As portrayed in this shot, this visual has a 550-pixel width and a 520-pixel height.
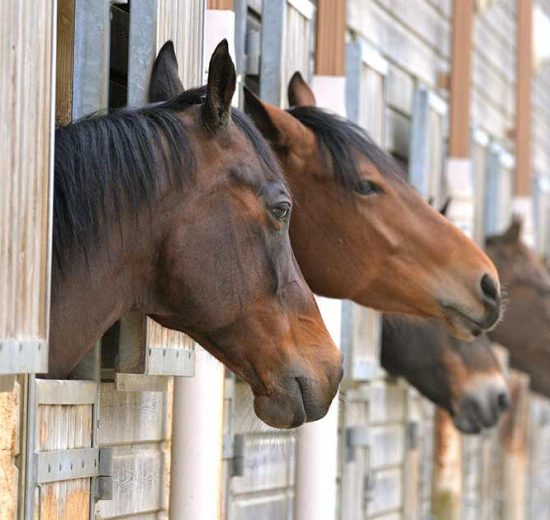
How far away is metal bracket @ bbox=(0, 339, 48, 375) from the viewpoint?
10.6 feet

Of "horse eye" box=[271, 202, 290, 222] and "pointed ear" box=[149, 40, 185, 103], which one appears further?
"pointed ear" box=[149, 40, 185, 103]

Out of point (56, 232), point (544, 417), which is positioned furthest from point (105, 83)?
point (544, 417)

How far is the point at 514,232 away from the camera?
356 inches

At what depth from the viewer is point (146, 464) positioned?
4.91 m

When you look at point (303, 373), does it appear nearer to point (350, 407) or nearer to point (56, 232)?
point (56, 232)

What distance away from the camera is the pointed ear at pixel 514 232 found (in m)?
8.95

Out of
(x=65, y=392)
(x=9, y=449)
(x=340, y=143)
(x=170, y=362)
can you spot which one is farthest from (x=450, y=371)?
(x=9, y=449)

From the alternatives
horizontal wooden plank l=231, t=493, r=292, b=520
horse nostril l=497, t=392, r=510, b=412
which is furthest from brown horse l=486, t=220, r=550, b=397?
horizontal wooden plank l=231, t=493, r=292, b=520

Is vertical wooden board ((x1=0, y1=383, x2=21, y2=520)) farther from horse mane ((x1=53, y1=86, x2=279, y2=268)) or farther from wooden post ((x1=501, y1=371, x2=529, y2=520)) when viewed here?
wooden post ((x1=501, y1=371, x2=529, y2=520))

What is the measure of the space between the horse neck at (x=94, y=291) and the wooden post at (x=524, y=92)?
24.0ft

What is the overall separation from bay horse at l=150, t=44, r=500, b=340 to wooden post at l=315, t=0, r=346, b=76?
0.90m

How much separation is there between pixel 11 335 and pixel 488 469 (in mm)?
8147

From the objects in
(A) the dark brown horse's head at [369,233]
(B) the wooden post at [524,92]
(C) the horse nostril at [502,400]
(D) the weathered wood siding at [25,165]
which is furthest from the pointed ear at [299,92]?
(B) the wooden post at [524,92]

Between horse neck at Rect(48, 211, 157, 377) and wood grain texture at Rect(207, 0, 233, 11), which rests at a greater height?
wood grain texture at Rect(207, 0, 233, 11)
